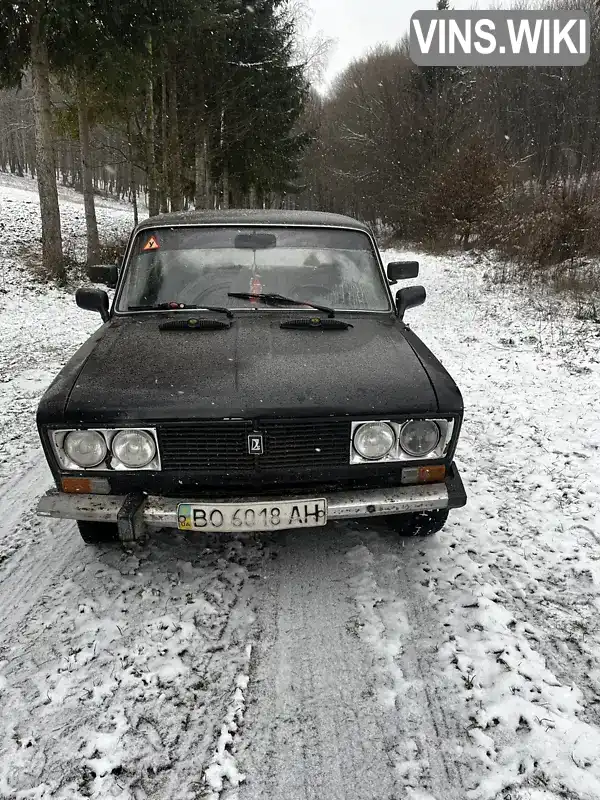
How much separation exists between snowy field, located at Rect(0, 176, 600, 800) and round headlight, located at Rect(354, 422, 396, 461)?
73cm

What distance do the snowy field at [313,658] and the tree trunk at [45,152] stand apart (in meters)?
10.2

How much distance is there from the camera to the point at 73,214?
2836cm

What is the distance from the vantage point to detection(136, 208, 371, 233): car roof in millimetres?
3889

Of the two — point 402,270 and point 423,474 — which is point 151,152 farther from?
point 423,474

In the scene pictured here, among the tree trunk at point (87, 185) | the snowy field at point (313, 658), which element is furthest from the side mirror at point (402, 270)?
the tree trunk at point (87, 185)

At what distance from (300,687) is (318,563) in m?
0.84

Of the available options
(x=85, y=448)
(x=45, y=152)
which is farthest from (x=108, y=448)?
(x=45, y=152)

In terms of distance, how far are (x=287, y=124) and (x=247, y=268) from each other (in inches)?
878

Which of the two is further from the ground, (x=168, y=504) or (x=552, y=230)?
(x=552, y=230)

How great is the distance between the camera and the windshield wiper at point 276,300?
11.7ft

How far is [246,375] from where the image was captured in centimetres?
271

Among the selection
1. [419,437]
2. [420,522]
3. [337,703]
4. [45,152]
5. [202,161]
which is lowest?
[337,703]

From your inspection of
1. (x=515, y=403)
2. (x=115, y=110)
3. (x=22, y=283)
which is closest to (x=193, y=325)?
(x=515, y=403)

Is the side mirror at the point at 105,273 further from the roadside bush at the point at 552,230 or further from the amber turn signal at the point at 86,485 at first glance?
the roadside bush at the point at 552,230
